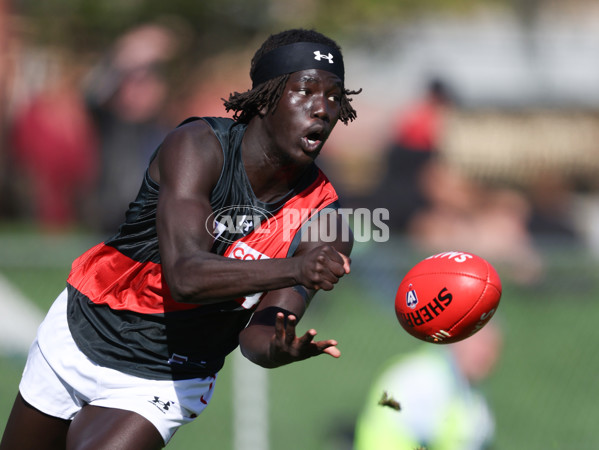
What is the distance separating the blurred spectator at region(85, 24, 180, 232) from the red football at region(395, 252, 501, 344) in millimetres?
7795

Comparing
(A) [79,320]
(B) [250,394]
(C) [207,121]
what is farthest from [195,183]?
(B) [250,394]

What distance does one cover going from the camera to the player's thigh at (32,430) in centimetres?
418

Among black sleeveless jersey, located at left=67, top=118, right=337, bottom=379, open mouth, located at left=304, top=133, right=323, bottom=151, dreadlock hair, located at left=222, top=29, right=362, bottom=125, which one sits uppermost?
dreadlock hair, located at left=222, top=29, right=362, bottom=125

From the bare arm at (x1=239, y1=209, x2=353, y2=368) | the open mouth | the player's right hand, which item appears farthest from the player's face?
the player's right hand

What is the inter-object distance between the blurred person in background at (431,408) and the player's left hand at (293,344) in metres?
2.24

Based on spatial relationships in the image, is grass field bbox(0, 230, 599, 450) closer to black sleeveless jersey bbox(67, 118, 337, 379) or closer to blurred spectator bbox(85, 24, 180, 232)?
black sleeveless jersey bbox(67, 118, 337, 379)

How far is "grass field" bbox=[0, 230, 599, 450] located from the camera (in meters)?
7.65

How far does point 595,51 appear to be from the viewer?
18.0 m

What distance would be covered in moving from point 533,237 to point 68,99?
681cm

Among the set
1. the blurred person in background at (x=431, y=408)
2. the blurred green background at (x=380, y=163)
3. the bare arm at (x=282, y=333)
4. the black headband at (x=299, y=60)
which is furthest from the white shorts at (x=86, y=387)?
the blurred green background at (x=380, y=163)

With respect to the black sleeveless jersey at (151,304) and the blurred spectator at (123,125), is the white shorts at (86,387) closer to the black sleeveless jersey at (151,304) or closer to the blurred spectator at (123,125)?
the black sleeveless jersey at (151,304)

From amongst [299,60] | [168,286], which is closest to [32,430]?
[168,286]

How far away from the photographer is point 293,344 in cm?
358

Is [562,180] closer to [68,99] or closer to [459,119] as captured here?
[459,119]
